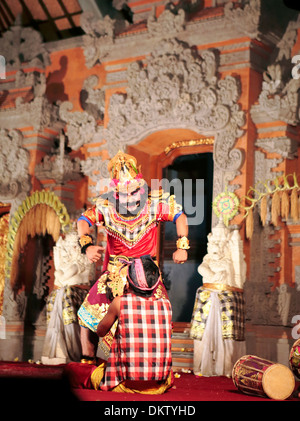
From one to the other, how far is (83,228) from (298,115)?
124 inches

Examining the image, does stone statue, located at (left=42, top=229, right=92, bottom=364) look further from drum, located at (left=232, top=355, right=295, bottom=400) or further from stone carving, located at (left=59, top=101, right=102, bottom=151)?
drum, located at (left=232, top=355, right=295, bottom=400)

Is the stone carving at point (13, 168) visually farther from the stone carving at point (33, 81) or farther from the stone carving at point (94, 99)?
the stone carving at point (94, 99)

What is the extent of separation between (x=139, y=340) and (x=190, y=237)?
13.3 feet

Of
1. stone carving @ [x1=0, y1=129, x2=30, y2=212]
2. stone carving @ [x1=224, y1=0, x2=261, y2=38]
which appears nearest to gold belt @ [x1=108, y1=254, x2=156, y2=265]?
stone carving @ [x1=224, y1=0, x2=261, y2=38]

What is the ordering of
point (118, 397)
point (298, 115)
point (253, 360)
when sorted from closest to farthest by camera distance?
1. point (118, 397)
2. point (253, 360)
3. point (298, 115)

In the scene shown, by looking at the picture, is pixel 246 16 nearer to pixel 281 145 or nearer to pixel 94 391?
pixel 281 145

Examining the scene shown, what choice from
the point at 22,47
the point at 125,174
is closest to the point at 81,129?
the point at 22,47

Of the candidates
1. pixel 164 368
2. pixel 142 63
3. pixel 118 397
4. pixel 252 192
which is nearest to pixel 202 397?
pixel 164 368

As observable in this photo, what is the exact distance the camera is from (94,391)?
15.9ft

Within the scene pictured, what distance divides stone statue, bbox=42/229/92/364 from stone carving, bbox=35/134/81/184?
1.32 m

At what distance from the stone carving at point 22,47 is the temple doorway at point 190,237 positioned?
2.56 meters

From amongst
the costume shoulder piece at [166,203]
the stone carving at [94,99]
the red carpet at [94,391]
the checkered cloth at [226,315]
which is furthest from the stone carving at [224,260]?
the stone carving at [94,99]

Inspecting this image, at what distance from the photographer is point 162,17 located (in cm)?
857
